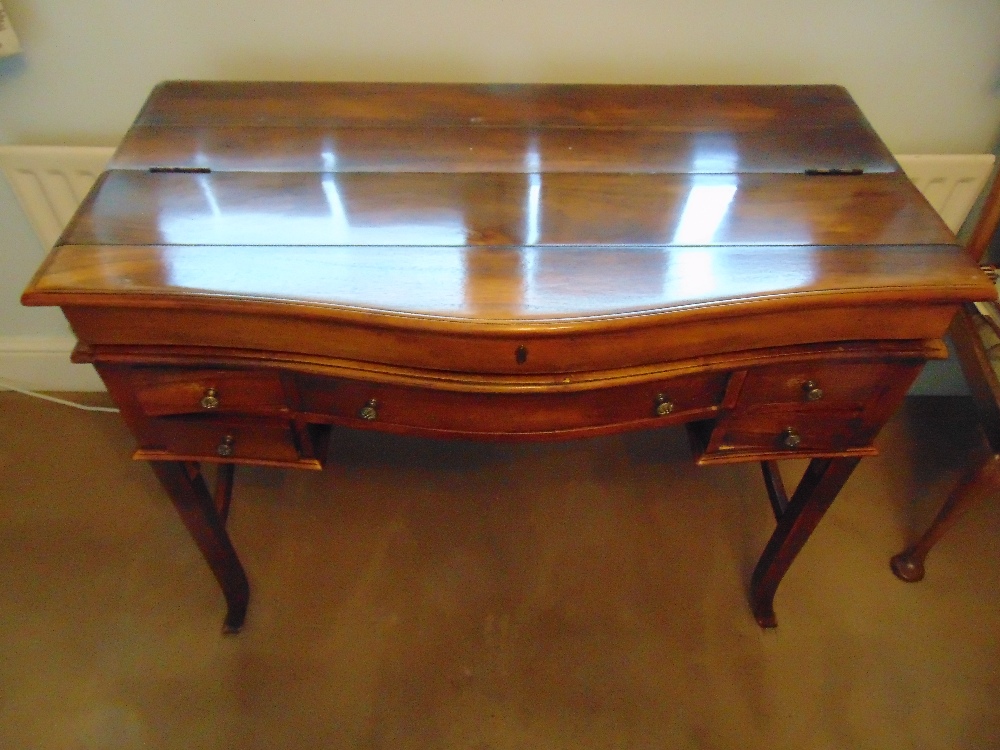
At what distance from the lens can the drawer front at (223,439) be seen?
0.97 m

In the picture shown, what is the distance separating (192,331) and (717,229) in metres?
0.64

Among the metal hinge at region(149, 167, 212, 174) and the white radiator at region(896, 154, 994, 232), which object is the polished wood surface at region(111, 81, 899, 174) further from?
the white radiator at region(896, 154, 994, 232)

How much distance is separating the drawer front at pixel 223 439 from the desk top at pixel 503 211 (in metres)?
0.23

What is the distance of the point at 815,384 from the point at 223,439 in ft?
2.56

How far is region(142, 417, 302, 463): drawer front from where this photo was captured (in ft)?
3.19

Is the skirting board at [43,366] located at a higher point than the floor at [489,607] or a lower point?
higher

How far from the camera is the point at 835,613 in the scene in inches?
56.9

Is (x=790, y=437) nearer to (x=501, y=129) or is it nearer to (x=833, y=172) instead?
(x=833, y=172)

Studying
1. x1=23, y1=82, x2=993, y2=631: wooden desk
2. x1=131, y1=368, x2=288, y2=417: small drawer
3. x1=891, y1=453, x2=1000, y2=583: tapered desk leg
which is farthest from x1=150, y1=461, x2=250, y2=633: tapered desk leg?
x1=891, y1=453, x2=1000, y2=583: tapered desk leg

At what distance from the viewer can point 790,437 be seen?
990 millimetres

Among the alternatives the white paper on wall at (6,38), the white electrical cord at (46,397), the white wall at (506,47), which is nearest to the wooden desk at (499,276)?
the white wall at (506,47)

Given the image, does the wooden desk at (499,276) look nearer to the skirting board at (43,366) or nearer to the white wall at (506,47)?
the white wall at (506,47)

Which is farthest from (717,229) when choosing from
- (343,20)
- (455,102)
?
(343,20)

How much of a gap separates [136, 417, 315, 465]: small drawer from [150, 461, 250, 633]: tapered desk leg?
4cm
